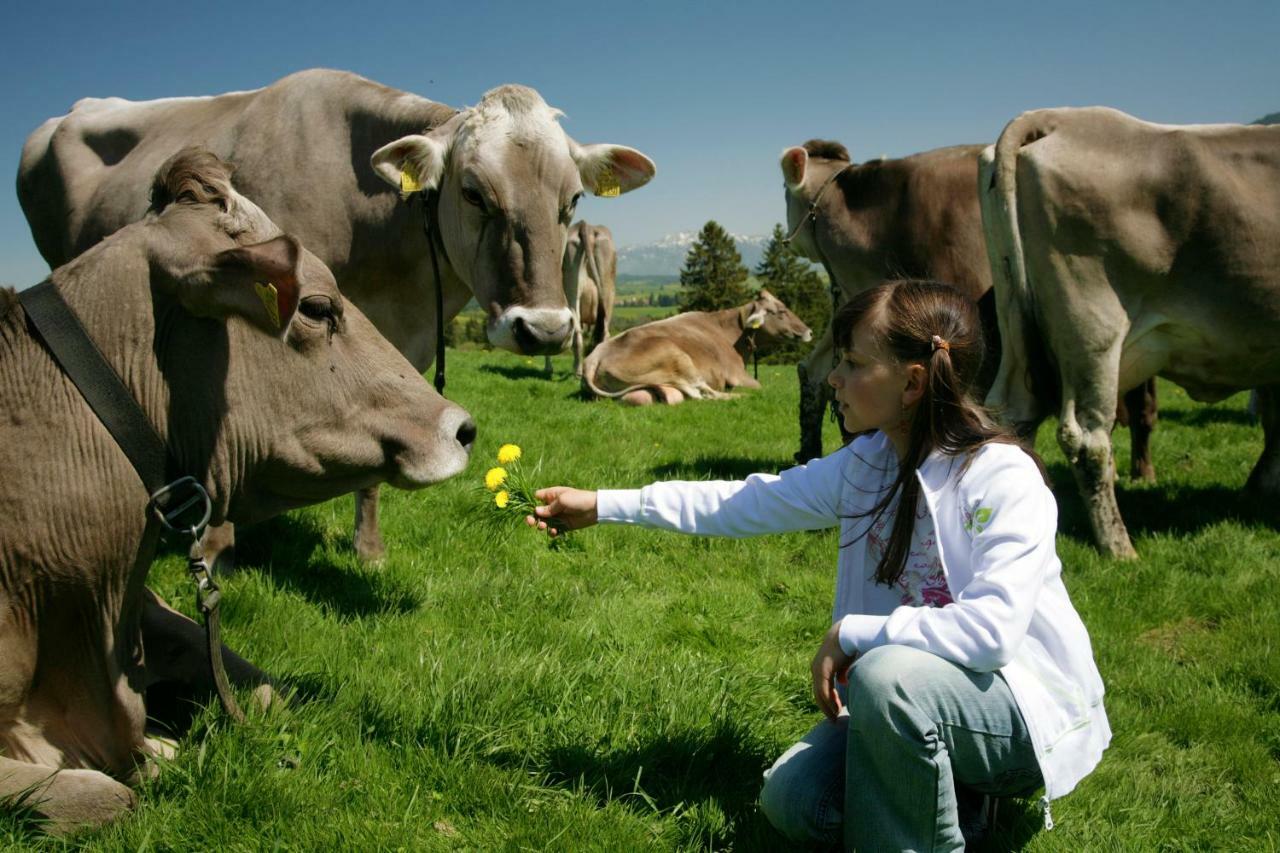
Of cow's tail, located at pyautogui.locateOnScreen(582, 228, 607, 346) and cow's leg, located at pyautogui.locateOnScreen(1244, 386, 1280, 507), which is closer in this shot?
cow's leg, located at pyautogui.locateOnScreen(1244, 386, 1280, 507)

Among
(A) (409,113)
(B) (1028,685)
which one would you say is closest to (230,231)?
(B) (1028,685)

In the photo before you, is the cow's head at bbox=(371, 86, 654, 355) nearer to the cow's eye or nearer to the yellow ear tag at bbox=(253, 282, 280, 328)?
the cow's eye

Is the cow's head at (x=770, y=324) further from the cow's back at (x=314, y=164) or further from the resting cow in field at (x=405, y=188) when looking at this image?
the cow's back at (x=314, y=164)

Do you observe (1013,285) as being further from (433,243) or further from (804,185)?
(433,243)

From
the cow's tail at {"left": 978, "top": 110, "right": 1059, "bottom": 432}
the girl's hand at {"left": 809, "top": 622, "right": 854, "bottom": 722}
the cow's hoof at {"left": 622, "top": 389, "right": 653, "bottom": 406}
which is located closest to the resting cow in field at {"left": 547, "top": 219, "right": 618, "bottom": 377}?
the cow's hoof at {"left": 622, "top": 389, "right": 653, "bottom": 406}

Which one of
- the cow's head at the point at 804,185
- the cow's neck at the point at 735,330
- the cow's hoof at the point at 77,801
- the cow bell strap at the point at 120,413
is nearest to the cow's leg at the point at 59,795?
the cow's hoof at the point at 77,801

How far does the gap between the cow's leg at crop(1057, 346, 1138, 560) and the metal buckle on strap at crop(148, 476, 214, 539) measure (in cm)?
516

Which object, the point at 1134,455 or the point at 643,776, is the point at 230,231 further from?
the point at 1134,455

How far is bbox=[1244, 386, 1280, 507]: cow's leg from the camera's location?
23.4ft

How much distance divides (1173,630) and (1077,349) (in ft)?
6.19

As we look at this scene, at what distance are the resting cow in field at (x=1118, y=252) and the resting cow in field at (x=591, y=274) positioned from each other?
42.3ft

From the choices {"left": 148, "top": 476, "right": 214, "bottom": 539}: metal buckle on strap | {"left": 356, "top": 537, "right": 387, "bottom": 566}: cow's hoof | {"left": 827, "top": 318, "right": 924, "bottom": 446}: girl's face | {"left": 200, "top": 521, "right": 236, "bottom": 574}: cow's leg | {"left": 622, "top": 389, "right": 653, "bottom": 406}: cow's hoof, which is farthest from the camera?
{"left": 622, "top": 389, "right": 653, "bottom": 406}: cow's hoof

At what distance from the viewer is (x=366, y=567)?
16.2 ft

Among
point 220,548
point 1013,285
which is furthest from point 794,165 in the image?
point 220,548
